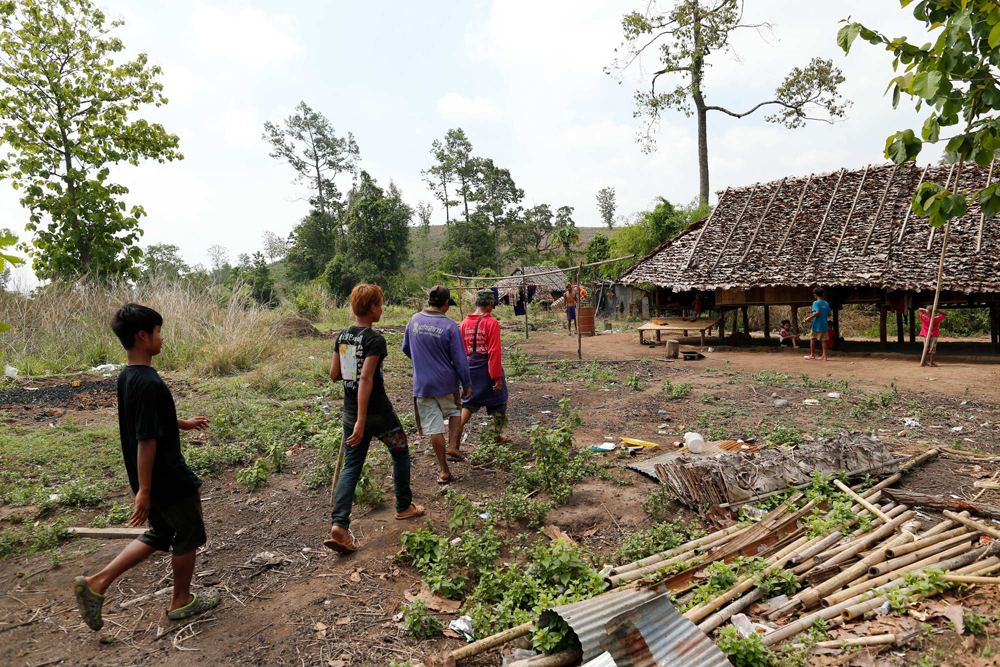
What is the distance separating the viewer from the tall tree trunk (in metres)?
20.8

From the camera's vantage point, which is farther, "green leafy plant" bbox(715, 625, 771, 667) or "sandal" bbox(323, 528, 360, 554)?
"sandal" bbox(323, 528, 360, 554)

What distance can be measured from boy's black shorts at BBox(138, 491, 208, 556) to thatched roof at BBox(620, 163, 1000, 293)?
12.7 m

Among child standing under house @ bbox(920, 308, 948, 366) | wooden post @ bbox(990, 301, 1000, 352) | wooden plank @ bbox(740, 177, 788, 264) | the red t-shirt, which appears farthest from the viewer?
wooden plank @ bbox(740, 177, 788, 264)

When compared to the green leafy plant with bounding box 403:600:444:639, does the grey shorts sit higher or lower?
higher

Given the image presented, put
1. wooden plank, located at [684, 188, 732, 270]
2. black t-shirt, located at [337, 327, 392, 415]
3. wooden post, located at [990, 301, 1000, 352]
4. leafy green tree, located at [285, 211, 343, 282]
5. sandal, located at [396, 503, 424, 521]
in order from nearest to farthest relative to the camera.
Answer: black t-shirt, located at [337, 327, 392, 415] → sandal, located at [396, 503, 424, 521] → wooden post, located at [990, 301, 1000, 352] → wooden plank, located at [684, 188, 732, 270] → leafy green tree, located at [285, 211, 343, 282]

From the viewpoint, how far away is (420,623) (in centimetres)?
267

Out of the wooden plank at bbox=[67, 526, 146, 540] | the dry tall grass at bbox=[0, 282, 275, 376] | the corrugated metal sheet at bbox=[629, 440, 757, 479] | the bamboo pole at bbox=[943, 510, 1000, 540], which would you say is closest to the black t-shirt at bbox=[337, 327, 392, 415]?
the wooden plank at bbox=[67, 526, 146, 540]

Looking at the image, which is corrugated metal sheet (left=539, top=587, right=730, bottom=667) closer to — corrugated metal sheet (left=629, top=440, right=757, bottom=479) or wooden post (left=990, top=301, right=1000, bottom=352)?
corrugated metal sheet (left=629, top=440, right=757, bottom=479)

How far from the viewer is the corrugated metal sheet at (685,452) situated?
4.71 metres

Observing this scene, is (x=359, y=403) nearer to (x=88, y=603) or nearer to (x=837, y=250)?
(x=88, y=603)

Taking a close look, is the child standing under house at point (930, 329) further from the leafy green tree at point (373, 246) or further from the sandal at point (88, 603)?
the leafy green tree at point (373, 246)

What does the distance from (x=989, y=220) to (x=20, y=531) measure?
16.4m

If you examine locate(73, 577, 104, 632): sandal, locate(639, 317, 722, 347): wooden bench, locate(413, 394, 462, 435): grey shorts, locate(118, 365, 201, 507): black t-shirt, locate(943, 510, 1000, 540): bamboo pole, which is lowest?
locate(943, 510, 1000, 540): bamboo pole

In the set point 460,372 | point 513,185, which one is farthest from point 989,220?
point 513,185
